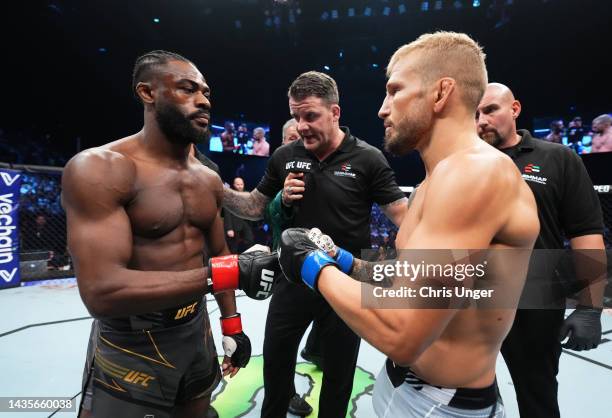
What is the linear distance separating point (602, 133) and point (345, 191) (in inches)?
414

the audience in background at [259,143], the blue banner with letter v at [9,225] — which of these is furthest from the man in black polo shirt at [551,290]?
the audience in background at [259,143]

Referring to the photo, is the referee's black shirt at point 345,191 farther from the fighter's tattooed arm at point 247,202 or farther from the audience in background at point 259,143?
the audience in background at point 259,143

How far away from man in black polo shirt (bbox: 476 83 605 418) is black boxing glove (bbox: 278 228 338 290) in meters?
1.33

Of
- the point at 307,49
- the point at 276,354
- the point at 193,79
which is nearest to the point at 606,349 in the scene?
the point at 276,354

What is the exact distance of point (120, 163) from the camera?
4.40 ft

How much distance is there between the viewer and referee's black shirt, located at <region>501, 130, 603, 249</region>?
1830 mm

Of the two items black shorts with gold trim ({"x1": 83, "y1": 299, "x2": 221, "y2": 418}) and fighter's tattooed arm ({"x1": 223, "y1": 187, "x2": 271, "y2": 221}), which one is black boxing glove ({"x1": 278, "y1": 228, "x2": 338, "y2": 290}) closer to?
black shorts with gold trim ({"x1": 83, "y1": 299, "x2": 221, "y2": 418})

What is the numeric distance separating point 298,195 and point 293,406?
1400 millimetres

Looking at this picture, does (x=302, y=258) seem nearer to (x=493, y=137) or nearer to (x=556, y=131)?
(x=493, y=137)

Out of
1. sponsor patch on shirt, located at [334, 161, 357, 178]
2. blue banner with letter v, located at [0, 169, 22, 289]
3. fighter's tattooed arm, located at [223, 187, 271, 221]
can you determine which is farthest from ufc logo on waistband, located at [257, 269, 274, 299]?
blue banner with letter v, located at [0, 169, 22, 289]

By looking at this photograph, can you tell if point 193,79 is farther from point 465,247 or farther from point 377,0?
point 377,0

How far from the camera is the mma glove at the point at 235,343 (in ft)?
5.60

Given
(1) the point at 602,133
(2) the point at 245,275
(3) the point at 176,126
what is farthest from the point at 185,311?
(1) the point at 602,133

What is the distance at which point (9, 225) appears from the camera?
15.3 feet
